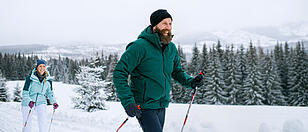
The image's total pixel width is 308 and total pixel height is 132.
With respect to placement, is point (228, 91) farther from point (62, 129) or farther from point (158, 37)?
point (158, 37)

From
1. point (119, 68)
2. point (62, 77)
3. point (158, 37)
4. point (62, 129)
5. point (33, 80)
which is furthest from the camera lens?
point (62, 77)

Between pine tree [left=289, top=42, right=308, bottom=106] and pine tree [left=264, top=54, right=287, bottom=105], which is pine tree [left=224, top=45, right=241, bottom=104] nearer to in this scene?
pine tree [left=264, top=54, right=287, bottom=105]

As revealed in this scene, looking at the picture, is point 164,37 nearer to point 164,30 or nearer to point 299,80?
point 164,30

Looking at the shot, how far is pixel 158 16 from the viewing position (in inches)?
95.1

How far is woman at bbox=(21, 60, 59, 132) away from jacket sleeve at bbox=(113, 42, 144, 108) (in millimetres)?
3697

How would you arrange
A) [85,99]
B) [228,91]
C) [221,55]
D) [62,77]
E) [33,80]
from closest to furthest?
1. [33,80]
2. [85,99]
3. [228,91]
4. [221,55]
5. [62,77]

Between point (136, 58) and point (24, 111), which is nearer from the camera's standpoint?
point (136, 58)

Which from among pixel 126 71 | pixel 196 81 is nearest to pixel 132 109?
pixel 126 71

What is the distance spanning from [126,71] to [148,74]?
0.22 m

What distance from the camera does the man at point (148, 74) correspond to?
212cm

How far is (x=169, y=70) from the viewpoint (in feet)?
7.99

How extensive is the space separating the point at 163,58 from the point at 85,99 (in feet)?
45.6

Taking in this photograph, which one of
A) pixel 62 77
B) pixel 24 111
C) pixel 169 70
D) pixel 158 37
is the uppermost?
pixel 158 37

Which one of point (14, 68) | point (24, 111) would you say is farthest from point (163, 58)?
point (14, 68)
